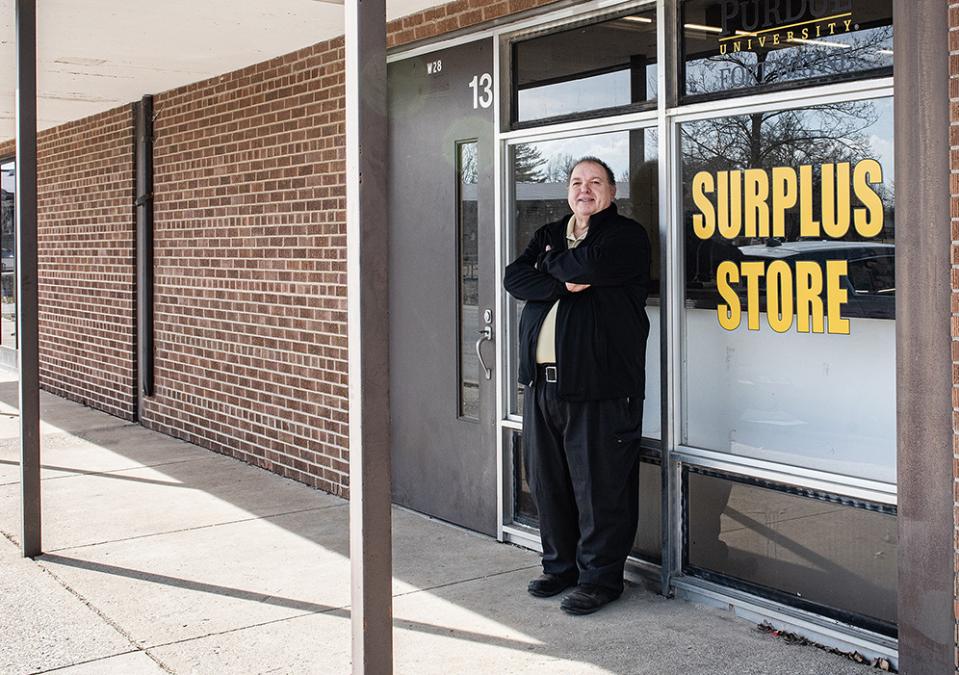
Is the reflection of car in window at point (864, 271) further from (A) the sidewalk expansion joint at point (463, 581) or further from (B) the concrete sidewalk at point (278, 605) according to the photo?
(A) the sidewalk expansion joint at point (463, 581)

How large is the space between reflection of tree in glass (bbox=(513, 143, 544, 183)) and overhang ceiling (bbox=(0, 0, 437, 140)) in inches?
39.5

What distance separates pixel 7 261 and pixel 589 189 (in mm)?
13292

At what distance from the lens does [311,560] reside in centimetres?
583

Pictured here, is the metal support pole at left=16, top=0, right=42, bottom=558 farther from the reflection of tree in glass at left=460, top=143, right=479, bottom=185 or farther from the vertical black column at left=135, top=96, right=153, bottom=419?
the vertical black column at left=135, top=96, right=153, bottom=419

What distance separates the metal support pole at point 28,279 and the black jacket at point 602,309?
267 centimetres

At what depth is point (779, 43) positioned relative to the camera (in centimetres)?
451

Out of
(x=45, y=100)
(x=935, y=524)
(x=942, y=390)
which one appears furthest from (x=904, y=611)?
(x=45, y=100)

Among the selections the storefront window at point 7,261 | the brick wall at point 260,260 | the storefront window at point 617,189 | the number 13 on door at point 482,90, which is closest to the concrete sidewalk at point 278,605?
the brick wall at point 260,260

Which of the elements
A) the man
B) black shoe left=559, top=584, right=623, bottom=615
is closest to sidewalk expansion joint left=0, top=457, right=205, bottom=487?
the man

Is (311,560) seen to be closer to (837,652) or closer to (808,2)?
(837,652)

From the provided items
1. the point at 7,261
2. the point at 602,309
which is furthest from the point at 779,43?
the point at 7,261

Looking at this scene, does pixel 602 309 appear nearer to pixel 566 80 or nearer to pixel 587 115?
pixel 587 115

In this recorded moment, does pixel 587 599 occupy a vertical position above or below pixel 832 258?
below

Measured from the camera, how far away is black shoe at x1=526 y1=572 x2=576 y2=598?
5141mm
